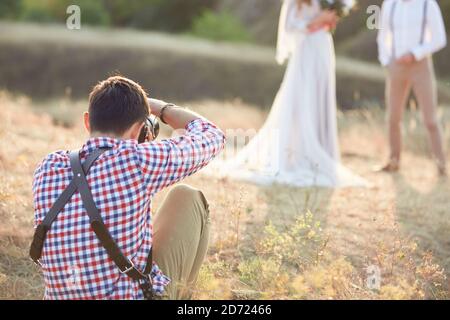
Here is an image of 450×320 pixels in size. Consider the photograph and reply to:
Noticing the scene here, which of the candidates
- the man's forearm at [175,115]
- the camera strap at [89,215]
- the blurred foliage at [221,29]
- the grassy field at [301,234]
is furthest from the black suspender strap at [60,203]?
the blurred foliage at [221,29]

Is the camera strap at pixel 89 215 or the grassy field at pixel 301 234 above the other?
the camera strap at pixel 89 215

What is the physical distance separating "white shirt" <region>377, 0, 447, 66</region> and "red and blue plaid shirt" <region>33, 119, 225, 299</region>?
186 inches

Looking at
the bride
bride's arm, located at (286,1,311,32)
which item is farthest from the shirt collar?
bride's arm, located at (286,1,311,32)

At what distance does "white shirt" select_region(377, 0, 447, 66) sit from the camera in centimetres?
702

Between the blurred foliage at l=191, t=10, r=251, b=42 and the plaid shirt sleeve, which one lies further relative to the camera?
the blurred foliage at l=191, t=10, r=251, b=42

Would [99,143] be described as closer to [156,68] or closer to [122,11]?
[156,68]

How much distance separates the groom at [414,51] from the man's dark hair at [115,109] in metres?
4.72

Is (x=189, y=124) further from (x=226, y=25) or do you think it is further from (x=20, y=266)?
(x=226, y=25)

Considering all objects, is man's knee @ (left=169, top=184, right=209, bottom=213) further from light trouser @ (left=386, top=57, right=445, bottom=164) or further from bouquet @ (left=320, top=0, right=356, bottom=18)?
light trouser @ (left=386, top=57, right=445, bottom=164)

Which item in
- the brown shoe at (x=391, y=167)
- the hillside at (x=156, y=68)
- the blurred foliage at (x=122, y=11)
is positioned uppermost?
the blurred foliage at (x=122, y=11)

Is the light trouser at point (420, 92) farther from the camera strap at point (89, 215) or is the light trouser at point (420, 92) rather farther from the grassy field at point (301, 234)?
the camera strap at point (89, 215)

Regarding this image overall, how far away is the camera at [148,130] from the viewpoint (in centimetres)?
298

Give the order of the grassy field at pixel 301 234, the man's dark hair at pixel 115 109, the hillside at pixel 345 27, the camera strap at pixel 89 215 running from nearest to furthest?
the camera strap at pixel 89 215
the man's dark hair at pixel 115 109
the grassy field at pixel 301 234
the hillside at pixel 345 27

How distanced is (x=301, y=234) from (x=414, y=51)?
9.46 feet
